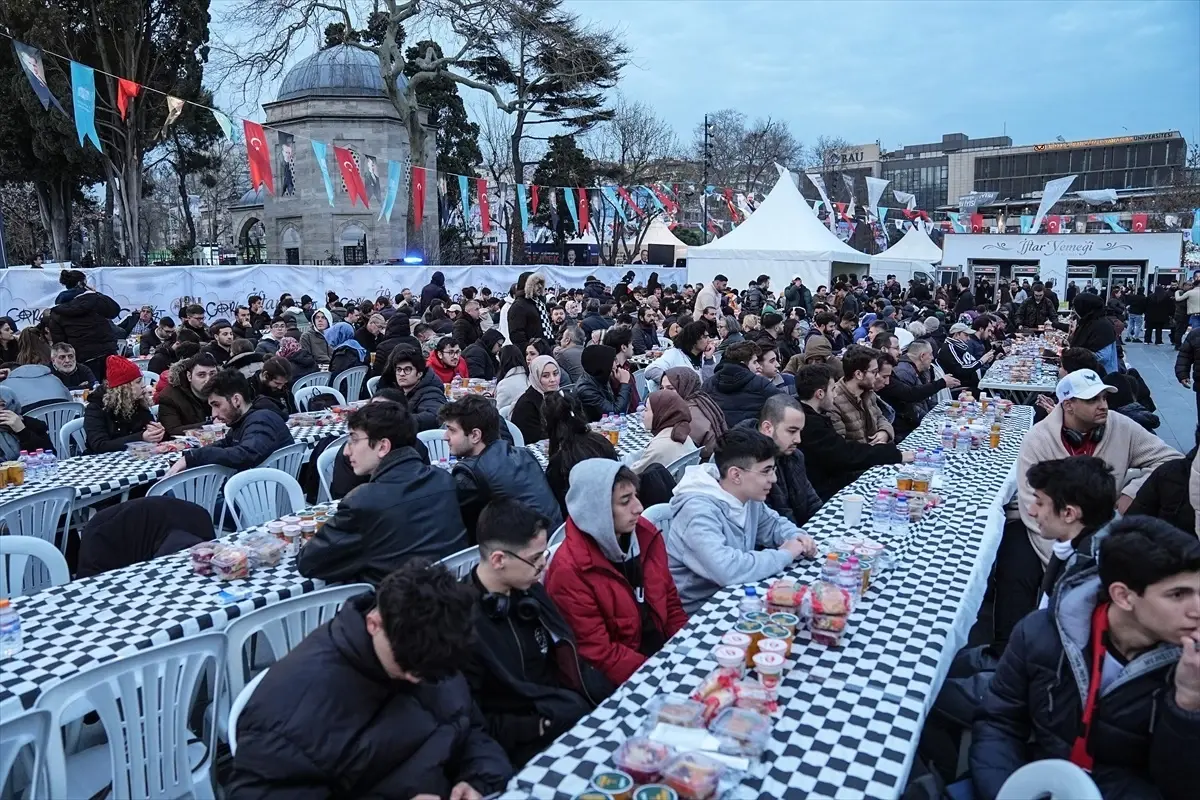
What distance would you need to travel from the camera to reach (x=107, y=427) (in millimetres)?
5617

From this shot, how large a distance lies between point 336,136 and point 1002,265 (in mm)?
26011

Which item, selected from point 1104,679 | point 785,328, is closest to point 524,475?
point 1104,679

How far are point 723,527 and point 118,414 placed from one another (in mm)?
4685

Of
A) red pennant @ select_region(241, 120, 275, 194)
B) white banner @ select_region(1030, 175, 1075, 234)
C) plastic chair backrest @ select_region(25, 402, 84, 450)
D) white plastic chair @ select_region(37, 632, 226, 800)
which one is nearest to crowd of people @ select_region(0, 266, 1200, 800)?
plastic chair backrest @ select_region(25, 402, 84, 450)

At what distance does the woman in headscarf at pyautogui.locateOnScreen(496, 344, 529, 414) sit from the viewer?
23.1 feet

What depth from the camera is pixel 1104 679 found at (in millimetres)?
2201

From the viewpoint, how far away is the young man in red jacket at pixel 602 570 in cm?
284

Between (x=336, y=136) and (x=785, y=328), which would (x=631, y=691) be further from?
(x=336, y=136)

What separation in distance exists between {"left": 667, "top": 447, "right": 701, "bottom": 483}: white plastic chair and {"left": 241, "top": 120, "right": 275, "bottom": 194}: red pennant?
10.2 metres

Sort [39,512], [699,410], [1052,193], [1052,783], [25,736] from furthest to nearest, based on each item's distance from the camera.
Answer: [1052,193]
[699,410]
[39,512]
[25,736]
[1052,783]

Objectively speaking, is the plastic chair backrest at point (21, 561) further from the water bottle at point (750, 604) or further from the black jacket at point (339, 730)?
the water bottle at point (750, 604)

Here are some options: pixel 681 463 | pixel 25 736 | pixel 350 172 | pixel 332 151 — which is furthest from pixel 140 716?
pixel 332 151

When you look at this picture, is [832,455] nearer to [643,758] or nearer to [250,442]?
[643,758]

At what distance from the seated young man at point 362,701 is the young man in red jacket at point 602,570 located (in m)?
0.86
